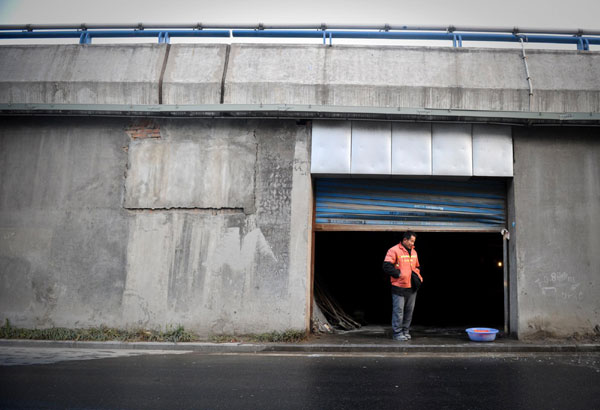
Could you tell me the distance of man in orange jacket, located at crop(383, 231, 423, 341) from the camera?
9.32 m

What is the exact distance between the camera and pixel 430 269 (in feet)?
56.3

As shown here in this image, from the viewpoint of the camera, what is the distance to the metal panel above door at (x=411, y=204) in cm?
1010

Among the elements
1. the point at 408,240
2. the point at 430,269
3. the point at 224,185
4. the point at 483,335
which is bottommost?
the point at 483,335

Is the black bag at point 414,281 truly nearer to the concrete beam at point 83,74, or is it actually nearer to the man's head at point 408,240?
the man's head at point 408,240

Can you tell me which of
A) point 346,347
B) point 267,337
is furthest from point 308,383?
point 267,337

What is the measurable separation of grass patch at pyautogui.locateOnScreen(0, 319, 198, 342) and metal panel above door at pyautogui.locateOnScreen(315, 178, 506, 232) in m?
3.41

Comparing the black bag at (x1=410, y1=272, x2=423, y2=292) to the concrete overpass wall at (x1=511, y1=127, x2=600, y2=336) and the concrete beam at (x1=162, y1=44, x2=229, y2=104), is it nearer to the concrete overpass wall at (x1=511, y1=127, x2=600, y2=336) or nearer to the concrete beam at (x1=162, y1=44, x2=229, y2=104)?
the concrete overpass wall at (x1=511, y1=127, x2=600, y2=336)

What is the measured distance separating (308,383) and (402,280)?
3908mm

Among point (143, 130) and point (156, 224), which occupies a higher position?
point (143, 130)

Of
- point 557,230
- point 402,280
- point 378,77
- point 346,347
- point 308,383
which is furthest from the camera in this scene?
point 378,77

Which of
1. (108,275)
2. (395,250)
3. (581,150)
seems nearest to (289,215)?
(395,250)

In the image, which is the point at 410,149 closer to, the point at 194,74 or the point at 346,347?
the point at 346,347

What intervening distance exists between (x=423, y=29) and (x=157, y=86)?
560 cm

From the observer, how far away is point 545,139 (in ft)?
32.0
